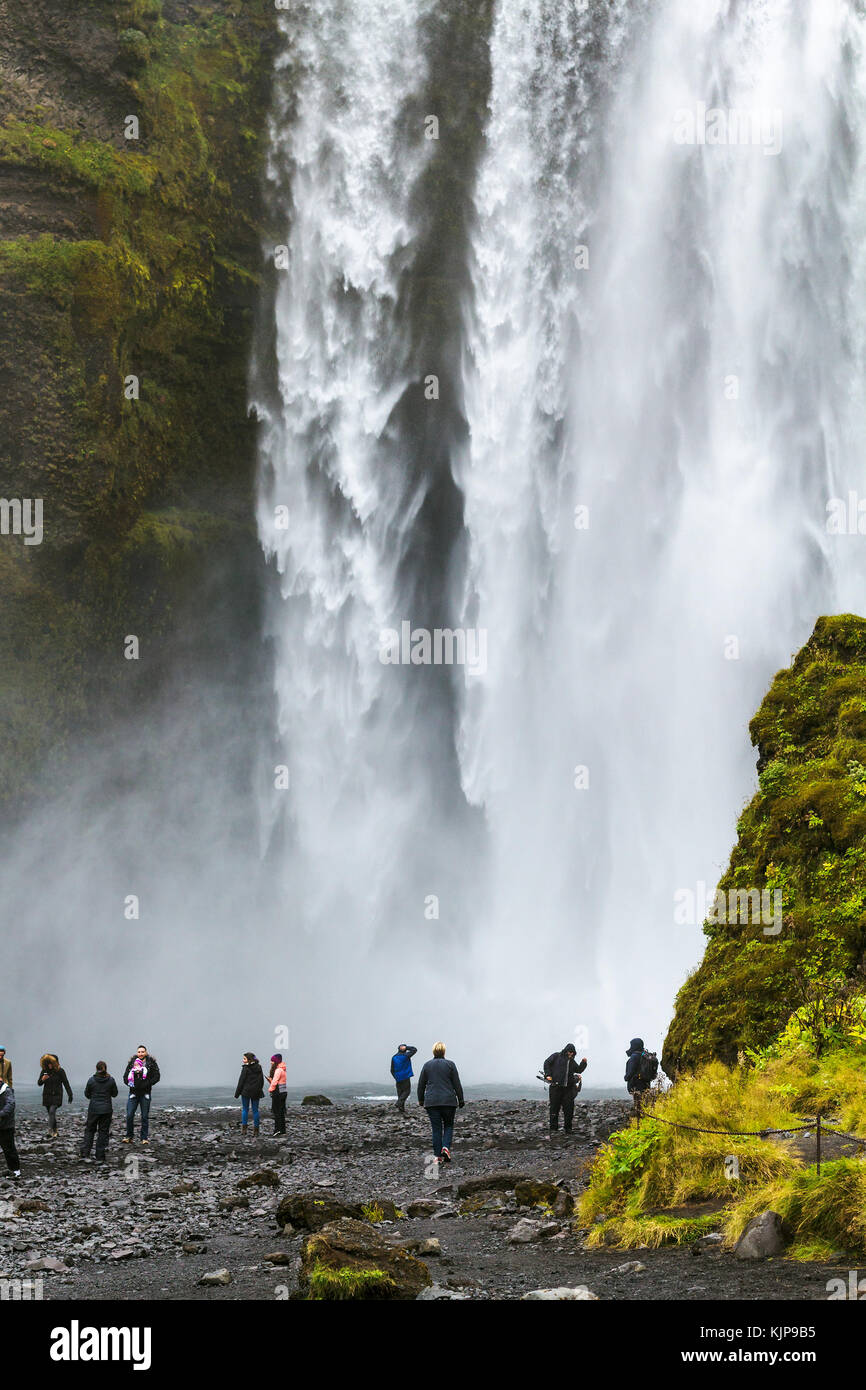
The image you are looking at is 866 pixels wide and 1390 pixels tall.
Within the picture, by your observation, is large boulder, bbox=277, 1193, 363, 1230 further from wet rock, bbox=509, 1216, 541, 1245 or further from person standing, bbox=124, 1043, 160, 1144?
person standing, bbox=124, 1043, 160, 1144

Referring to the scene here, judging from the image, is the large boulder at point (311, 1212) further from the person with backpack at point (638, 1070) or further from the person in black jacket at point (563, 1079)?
the person with backpack at point (638, 1070)

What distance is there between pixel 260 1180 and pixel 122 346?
99.6 ft

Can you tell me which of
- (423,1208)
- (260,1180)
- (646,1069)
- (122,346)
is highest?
(122,346)

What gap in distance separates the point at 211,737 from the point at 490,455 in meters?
13.3

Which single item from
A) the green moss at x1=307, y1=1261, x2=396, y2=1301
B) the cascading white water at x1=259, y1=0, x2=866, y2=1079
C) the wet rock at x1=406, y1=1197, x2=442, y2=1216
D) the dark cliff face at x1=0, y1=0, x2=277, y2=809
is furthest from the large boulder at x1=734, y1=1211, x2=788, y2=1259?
the dark cliff face at x1=0, y1=0, x2=277, y2=809

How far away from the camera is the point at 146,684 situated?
41938 millimetres

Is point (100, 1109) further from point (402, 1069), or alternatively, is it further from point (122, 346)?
point (122, 346)

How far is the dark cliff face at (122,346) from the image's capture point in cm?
3847

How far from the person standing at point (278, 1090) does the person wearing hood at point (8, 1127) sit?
5511mm

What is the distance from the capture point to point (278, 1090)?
21.7 metres

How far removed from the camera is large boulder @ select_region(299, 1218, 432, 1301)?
785 cm

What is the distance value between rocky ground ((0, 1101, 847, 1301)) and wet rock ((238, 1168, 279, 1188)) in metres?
0.04

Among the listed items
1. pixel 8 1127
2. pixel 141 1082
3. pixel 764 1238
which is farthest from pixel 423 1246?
pixel 141 1082

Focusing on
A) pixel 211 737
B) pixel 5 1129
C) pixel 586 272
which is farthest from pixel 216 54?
pixel 5 1129
